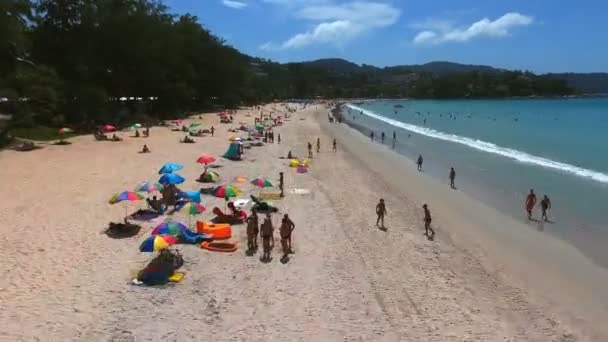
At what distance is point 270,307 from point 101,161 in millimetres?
19126

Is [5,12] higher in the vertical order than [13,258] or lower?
higher

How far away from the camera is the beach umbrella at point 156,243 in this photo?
529 inches

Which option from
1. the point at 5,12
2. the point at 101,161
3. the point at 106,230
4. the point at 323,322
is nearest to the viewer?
the point at 323,322

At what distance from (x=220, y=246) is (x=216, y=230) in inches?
36.5

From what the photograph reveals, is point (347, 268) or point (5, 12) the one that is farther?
point (5, 12)

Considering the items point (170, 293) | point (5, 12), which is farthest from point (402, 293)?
point (5, 12)

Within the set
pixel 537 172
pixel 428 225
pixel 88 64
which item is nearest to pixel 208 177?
pixel 428 225

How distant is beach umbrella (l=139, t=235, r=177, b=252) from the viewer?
13.4 metres

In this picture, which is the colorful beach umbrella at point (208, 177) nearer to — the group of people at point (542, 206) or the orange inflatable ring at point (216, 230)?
the orange inflatable ring at point (216, 230)

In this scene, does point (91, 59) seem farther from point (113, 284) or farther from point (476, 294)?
point (476, 294)

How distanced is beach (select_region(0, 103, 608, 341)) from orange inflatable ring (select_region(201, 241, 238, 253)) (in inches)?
13.2

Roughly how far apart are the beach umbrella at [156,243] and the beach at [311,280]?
234 millimetres

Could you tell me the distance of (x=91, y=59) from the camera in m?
44.2

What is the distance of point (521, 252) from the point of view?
15.7 metres
